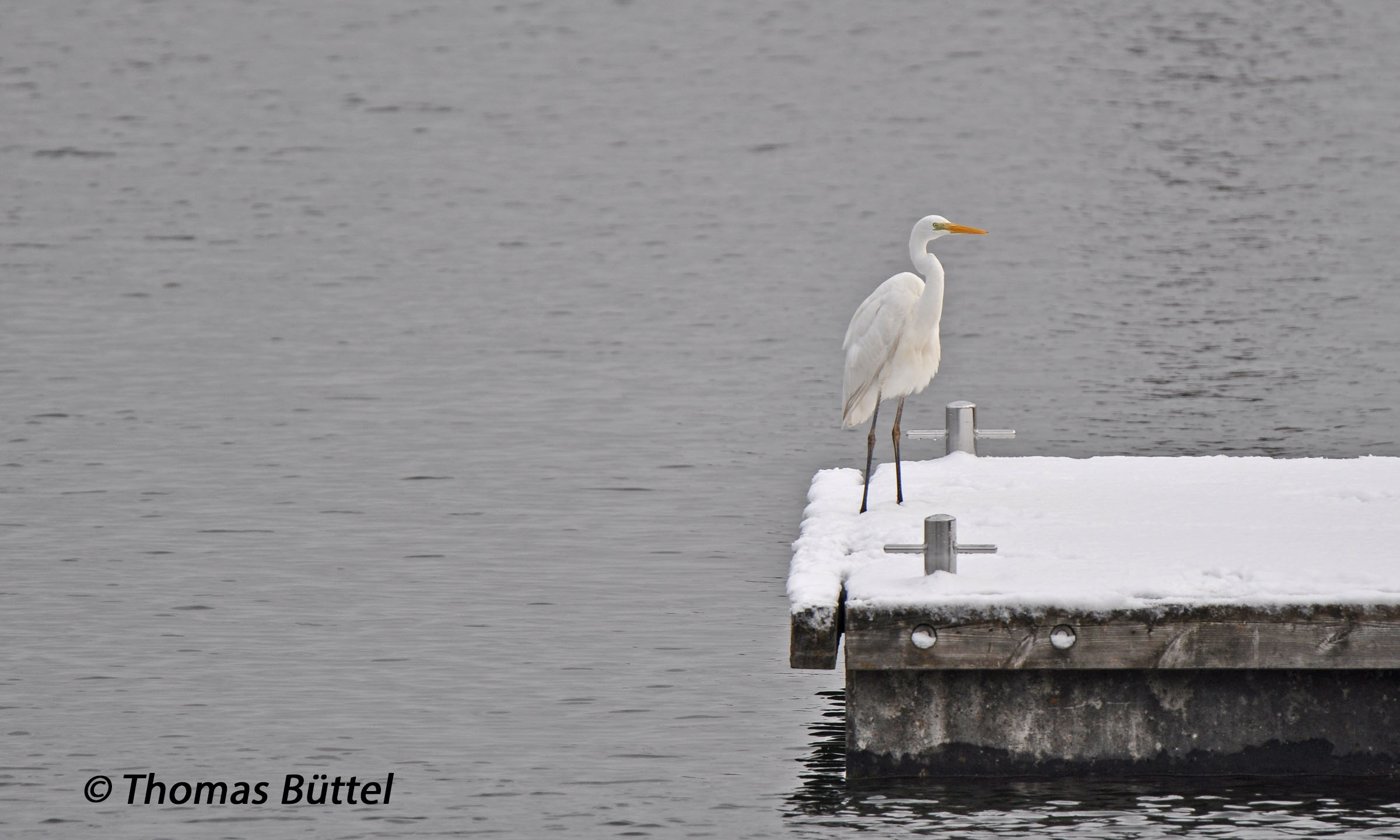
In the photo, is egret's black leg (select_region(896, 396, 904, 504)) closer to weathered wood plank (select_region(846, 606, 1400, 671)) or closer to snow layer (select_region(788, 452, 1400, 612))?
snow layer (select_region(788, 452, 1400, 612))

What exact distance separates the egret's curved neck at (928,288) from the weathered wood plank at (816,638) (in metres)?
3.08

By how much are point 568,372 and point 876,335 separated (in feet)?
40.1

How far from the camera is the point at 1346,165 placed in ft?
135

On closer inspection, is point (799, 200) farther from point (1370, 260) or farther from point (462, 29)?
point (462, 29)

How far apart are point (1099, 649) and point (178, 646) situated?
22.0ft

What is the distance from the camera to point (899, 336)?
11641 millimetres

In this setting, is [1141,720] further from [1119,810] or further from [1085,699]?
[1119,810]

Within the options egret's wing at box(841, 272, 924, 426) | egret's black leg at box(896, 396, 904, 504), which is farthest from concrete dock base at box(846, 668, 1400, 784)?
egret's wing at box(841, 272, 924, 426)

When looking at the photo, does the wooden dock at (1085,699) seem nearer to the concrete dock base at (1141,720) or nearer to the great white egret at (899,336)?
the concrete dock base at (1141,720)

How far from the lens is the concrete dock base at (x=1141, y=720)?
9.10m

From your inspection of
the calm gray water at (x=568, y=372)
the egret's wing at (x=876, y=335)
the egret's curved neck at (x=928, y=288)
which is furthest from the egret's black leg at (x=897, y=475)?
the calm gray water at (x=568, y=372)

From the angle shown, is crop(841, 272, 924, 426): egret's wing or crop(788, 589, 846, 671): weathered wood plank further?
crop(841, 272, 924, 426): egret's wing

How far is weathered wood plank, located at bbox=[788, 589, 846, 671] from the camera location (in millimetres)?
8930

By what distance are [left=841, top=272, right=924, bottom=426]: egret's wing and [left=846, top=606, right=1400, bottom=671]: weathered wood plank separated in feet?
9.89
